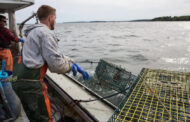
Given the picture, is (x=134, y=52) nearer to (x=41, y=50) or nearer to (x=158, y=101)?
(x=158, y=101)

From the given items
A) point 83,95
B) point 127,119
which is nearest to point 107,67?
point 83,95

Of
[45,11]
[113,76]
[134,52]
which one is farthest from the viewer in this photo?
[134,52]

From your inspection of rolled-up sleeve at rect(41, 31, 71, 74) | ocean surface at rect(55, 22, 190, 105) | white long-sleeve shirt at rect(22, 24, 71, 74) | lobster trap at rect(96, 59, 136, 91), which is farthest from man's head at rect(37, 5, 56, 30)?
lobster trap at rect(96, 59, 136, 91)

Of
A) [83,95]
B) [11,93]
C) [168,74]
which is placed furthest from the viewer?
[83,95]

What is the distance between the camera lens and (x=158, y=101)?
93.3 inches

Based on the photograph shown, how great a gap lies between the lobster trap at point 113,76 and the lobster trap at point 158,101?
28.8 inches

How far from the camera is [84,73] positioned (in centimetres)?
250

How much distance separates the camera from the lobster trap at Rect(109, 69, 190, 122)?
198 cm

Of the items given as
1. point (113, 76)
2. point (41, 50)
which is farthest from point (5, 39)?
point (113, 76)

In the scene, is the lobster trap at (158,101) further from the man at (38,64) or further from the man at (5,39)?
the man at (5,39)

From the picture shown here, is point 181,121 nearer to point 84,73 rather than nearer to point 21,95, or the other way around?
point 84,73

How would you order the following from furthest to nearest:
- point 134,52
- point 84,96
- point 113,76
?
1. point 134,52
2. point 113,76
3. point 84,96

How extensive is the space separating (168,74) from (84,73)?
6.18 ft

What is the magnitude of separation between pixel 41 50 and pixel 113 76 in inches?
99.5
